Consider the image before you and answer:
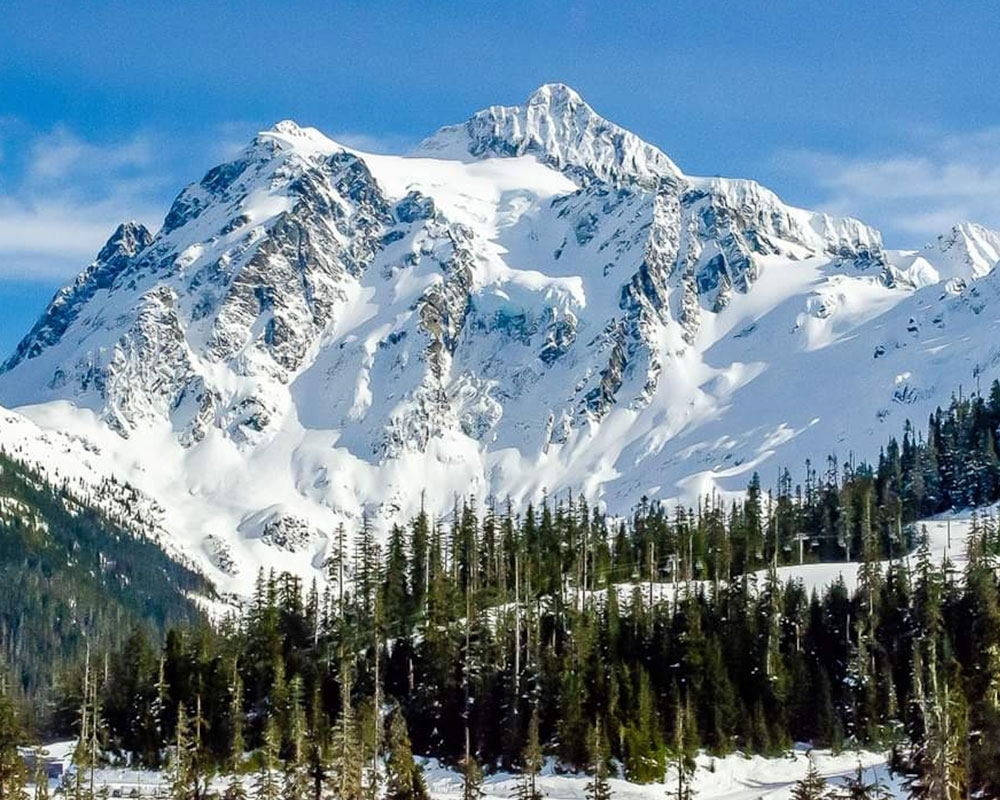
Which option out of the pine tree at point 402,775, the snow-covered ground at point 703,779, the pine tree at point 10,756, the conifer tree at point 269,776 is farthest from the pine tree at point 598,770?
the pine tree at point 10,756

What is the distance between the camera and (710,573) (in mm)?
165875

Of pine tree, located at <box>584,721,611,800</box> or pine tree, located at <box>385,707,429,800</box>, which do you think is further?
pine tree, located at <box>385,707,429,800</box>

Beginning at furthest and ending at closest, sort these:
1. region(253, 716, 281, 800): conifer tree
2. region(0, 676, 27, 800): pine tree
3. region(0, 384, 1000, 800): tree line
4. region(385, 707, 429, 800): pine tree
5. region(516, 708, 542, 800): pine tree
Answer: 1. region(0, 384, 1000, 800): tree line
2. region(516, 708, 542, 800): pine tree
3. region(385, 707, 429, 800): pine tree
4. region(0, 676, 27, 800): pine tree
5. region(253, 716, 281, 800): conifer tree

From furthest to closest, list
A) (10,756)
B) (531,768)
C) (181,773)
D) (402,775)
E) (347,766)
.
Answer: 1. (10,756)
2. (531,768)
3. (181,773)
4. (402,775)
5. (347,766)

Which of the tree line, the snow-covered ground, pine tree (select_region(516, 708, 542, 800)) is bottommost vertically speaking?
the snow-covered ground

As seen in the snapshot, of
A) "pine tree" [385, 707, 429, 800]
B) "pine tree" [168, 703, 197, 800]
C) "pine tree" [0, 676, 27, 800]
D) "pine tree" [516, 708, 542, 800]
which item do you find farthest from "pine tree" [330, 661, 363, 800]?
"pine tree" [0, 676, 27, 800]

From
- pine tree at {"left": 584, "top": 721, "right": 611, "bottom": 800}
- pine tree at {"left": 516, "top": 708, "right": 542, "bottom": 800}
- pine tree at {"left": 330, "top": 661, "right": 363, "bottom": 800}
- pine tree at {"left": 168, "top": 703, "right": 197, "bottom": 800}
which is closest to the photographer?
pine tree at {"left": 330, "top": 661, "right": 363, "bottom": 800}

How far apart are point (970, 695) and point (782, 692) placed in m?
28.3

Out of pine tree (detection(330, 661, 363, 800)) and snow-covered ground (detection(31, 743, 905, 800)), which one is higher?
pine tree (detection(330, 661, 363, 800))

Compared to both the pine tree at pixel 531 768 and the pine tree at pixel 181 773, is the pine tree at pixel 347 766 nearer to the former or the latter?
the pine tree at pixel 181 773

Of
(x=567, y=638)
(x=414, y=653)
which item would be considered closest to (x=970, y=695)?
(x=567, y=638)

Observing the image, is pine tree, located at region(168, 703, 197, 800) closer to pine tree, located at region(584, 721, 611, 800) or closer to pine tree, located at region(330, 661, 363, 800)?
pine tree, located at region(330, 661, 363, 800)

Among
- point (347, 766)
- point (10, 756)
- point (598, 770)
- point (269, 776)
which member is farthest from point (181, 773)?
point (598, 770)

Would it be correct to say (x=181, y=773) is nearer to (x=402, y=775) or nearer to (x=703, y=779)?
(x=402, y=775)
